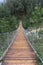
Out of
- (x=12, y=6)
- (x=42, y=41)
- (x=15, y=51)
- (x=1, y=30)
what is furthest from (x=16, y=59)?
(x=12, y=6)

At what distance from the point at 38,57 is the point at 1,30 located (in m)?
6.67

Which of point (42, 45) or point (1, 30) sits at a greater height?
point (42, 45)

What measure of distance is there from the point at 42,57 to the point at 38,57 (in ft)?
0.38

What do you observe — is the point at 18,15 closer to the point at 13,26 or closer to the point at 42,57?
the point at 13,26

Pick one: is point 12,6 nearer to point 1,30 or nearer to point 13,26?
point 13,26

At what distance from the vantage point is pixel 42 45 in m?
7.98

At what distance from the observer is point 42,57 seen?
6914 millimetres

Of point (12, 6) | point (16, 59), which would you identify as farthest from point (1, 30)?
point (12, 6)

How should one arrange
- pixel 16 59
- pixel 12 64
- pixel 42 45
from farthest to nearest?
pixel 42 45 → pixel 16 59 → pixel 12 64

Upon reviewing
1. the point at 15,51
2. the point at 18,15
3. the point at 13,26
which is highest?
the point at 15,51

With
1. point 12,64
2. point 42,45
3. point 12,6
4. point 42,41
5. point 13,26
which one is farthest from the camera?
→ point 12,6

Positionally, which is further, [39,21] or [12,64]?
[39,21]

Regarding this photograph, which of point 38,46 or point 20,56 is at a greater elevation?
point 38,46

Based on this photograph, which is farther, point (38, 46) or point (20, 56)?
point (38, 46)
